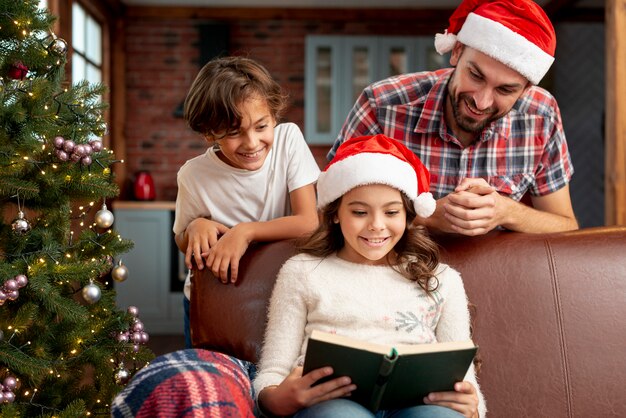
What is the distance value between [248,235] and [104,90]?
0.75m

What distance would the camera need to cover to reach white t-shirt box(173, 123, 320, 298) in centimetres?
197

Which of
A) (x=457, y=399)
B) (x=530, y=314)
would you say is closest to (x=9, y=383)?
(x=457, y=399)

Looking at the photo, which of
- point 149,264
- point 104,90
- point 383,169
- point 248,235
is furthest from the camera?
point 149,264

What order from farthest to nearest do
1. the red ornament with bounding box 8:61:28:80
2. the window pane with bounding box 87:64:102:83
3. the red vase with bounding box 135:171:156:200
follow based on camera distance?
the red vase with bounding box 135:171:156:200 < the window pane with bounding box 87:64:102:83 < the red ornament with bounding box 8:61:28:80

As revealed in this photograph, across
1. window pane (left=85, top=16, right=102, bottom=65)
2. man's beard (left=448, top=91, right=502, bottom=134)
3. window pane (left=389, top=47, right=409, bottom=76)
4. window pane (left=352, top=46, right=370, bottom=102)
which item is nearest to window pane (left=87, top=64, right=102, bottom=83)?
window pane (left=85, top=16, right=102, bottom=65)

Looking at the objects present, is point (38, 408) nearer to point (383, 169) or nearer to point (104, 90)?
point (104, 90)

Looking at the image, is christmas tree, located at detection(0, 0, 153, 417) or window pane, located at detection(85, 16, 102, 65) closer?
christmas tree, located at detection(0, 0, 153, 417)

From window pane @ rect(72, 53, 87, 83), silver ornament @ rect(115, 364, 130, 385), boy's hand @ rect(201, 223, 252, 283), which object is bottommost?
silver ornament @ rect(115, 364, 130, 385)

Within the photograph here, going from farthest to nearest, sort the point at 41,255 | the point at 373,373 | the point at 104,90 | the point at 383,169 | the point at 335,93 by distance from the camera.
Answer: the point at 335,93 < the point at 104,90 < the point at 41,255 < the point at 383,169 < the point at 373,373

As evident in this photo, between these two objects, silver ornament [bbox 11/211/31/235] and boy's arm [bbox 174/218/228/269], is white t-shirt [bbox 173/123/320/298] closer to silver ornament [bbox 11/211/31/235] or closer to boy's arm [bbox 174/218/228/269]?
boy's arm [bbox 174/218/228/269]

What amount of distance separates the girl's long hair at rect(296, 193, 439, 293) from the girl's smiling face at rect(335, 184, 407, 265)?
59 millimetres

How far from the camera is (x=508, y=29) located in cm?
196

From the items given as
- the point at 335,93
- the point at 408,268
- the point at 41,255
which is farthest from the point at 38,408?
the point at 335,93

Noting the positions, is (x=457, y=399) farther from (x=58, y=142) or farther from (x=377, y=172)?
(x=58, y=142)
